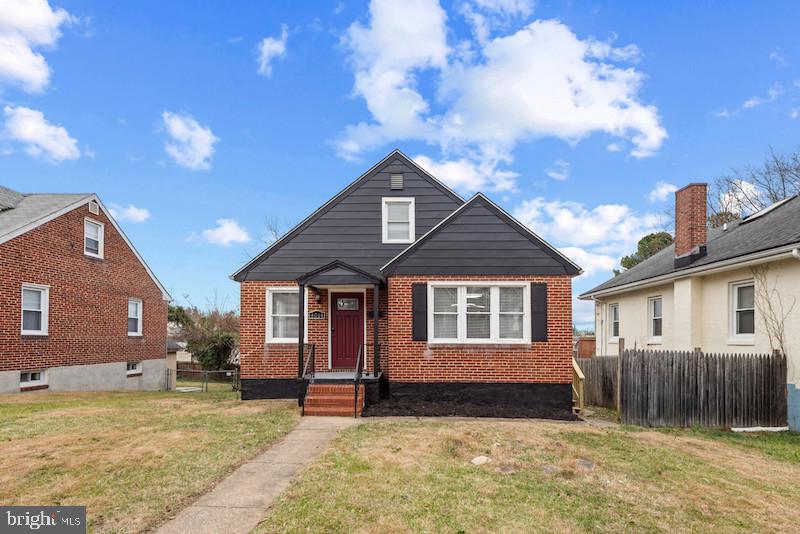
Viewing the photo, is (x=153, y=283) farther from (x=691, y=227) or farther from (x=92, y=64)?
(x=691, y=227)

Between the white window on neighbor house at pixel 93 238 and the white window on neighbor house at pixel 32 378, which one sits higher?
the white window on neighbor house at pixel 93 238

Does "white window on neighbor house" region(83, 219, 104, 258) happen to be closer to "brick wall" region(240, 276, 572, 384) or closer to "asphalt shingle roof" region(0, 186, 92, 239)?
"asphalt shingle roof" region(0, 186, 92, 239)

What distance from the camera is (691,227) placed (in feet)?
46.9

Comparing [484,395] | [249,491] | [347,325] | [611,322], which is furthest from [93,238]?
[611,322]

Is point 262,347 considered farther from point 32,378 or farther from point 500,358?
point 32,378

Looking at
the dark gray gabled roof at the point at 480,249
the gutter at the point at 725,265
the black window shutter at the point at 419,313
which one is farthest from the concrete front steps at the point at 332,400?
the gutter at the point at 725,265

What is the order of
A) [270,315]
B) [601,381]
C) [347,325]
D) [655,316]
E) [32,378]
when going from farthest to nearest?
[655,316]
[32,378]
[601,381]
[347,325]
[270,315]

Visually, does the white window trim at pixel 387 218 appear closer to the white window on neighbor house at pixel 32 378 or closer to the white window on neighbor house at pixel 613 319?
the white window on neighbor house at pixel 613 319

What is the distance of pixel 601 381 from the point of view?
529 inches

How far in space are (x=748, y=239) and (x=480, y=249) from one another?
263 inches

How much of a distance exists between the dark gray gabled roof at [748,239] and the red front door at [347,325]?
28.5ft

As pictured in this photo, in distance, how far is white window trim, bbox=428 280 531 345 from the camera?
11297 mm

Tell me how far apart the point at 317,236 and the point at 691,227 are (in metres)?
10.6

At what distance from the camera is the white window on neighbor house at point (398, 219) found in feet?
43.4
